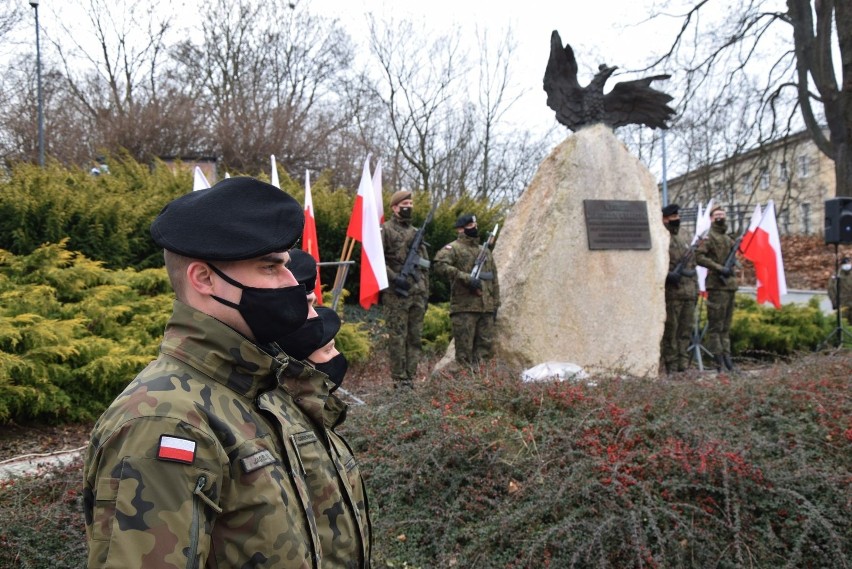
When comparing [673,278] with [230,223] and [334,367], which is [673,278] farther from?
[230,223]

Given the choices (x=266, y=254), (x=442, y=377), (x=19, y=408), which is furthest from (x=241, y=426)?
(x=19, y=408)

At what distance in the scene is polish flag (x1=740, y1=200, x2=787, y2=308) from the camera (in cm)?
947

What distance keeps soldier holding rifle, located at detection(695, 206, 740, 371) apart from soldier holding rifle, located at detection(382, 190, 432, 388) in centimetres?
388

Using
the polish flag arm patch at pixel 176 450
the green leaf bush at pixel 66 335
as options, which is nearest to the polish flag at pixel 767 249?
the green leaf bush at pixel 66 335

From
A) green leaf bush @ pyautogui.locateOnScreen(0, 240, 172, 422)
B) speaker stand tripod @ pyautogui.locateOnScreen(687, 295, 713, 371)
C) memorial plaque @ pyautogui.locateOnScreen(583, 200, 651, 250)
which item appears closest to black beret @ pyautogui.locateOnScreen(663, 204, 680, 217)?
memorial plaque @ pyautogui.locateOnScreen(583, 200, 651, 250)

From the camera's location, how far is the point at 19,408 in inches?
217

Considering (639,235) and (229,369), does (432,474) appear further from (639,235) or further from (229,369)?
(639,235)

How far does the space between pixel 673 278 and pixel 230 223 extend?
775cm

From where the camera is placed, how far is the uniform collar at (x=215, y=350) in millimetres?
1438

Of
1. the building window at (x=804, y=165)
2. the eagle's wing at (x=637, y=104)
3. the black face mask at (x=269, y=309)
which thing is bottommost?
the black face mask at (x=269, y=309)

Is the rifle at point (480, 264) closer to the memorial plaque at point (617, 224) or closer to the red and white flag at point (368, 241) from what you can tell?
the red and white flag at point (368, 241)

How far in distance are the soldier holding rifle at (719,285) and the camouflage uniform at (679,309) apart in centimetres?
42

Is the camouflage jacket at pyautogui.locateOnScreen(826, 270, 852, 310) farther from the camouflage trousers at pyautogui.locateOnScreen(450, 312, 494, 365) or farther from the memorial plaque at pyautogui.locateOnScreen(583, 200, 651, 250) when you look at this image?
the camouflage trousers at pyautogui.locateOnScreen(450, 312, 494, 365)

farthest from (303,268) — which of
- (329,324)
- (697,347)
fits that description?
(697,347)
